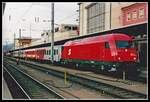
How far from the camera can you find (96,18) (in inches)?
2330

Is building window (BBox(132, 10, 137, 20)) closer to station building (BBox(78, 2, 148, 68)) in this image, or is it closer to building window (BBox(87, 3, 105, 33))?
station building (BBox(78, 2, 148, 68))

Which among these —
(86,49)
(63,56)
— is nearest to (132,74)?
(86,49)

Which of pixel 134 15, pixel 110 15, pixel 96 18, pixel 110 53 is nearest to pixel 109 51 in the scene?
pixel 110 53

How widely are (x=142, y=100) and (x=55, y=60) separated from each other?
35.4 metres

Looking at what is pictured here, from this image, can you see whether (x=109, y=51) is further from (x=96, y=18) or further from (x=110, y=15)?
(x=96, y=18)

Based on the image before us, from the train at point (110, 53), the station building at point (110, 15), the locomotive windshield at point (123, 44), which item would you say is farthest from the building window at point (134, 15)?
the locomotive windshield at point (123, 44)

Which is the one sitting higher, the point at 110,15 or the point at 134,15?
the point at 110,15

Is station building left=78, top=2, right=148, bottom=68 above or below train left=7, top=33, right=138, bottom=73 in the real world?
above

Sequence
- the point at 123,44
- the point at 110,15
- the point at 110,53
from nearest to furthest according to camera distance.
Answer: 1. the point at 110,53
2. the point at 123,44
3. the point at 110,15

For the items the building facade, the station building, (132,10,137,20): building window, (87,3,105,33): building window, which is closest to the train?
the station building

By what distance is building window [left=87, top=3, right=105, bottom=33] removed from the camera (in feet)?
186

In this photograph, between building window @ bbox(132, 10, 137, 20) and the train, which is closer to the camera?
the train

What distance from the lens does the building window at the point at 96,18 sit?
56.6 meters

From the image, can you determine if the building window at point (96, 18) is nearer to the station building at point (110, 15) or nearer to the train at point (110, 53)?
the station building at point (110, 15)
